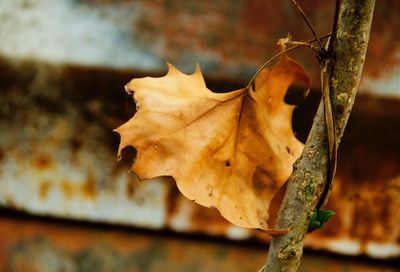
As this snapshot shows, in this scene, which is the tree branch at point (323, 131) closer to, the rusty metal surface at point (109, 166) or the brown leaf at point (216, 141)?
the brown leaf at point (216, 141)

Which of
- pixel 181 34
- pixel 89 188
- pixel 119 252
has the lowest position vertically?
pixel 119 252

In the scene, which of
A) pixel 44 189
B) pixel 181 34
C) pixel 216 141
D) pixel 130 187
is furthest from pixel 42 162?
pixel 216 141

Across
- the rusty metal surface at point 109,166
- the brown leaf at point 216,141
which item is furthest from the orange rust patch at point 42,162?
the brown leaf at point 216,141

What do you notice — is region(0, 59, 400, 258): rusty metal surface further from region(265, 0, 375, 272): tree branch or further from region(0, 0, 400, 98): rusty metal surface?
region(265, 0, 375, 272): tree branch

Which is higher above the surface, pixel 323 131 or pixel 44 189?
pixel 323 131

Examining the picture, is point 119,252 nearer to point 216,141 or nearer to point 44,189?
point 44,189

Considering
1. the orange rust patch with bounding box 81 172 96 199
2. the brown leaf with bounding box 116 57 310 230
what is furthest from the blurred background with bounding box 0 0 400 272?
the brown leaf with bounding box 116 57 310 230
